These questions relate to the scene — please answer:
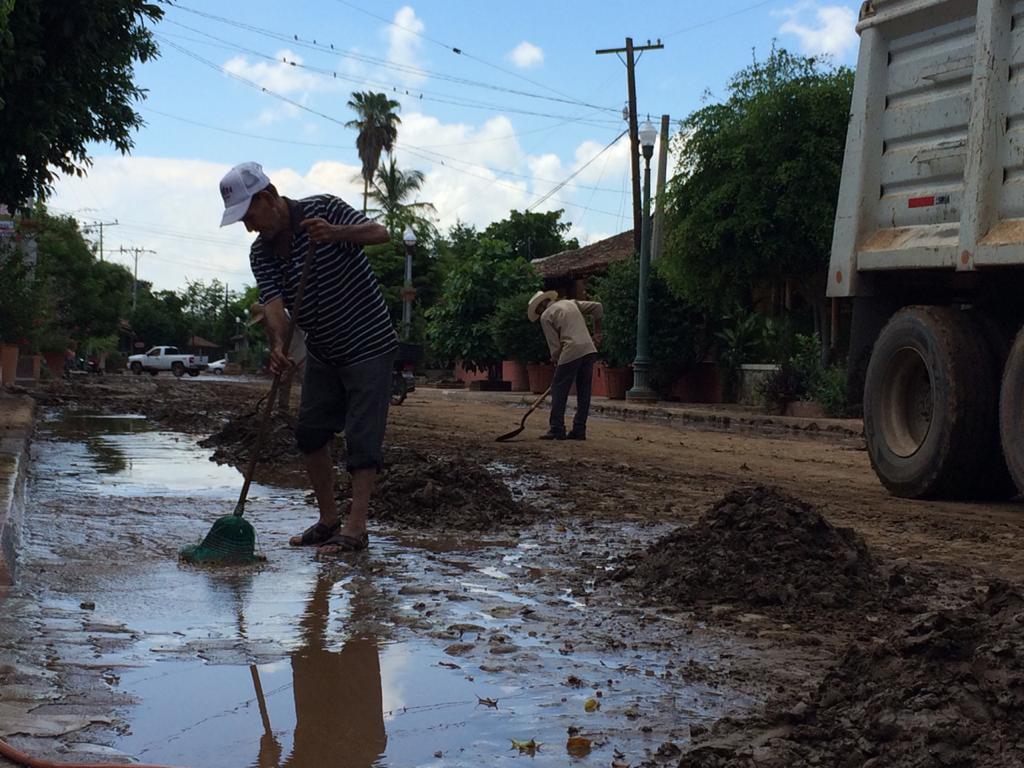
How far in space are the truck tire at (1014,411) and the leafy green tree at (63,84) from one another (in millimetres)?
7242

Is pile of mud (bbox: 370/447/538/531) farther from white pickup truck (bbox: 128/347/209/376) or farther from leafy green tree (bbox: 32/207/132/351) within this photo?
white pickup truck (bbox: 128/347/209/376)

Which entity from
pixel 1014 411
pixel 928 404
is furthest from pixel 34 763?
pixel 928 404

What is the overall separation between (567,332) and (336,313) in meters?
7.54

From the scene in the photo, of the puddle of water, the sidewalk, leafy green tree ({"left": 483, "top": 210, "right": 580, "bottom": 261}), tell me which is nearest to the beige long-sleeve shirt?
the sidewalk

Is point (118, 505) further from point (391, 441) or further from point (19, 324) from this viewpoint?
point (19, 324)

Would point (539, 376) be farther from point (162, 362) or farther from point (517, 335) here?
point (162, 362)

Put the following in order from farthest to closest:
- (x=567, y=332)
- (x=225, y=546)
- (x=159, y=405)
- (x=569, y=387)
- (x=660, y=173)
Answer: (x=660, y=173) → (x=159, y=405) → (x=569, y=387) → (x=567, y=332) → (x=225, y=546)

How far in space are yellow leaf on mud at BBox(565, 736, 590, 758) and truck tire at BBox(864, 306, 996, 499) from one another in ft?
18.8

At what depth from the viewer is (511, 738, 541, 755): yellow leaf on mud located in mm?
3162

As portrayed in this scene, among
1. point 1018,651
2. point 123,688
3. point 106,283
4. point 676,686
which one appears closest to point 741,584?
point 676,686

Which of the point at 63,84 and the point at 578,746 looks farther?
the point at 63,84

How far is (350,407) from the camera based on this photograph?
6164 mm

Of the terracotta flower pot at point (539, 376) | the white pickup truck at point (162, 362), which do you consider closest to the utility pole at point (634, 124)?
the terracotta flower pot at point (539, 376)

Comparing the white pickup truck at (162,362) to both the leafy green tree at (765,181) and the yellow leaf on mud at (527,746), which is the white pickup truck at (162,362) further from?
the yellow leaf on mud at (527,746)
